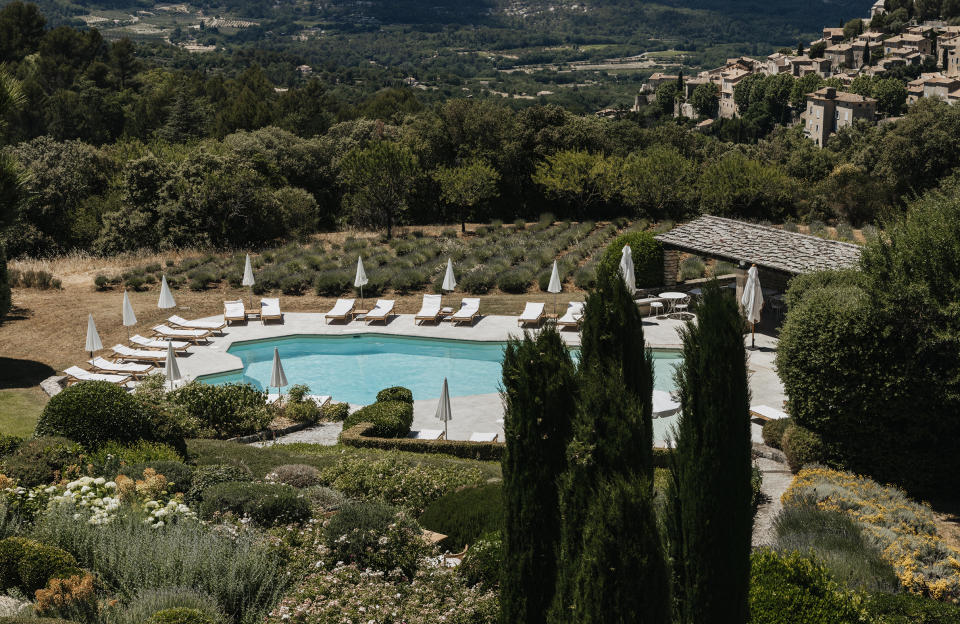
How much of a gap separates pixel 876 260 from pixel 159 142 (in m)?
43.5

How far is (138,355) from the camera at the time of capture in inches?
725

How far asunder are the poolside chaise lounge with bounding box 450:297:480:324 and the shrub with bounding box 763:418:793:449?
30.3ft

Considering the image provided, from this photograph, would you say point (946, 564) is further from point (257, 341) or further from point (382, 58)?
point (382, 58)

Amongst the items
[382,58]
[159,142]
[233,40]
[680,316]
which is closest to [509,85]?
[382,58]

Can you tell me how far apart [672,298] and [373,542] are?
46.4 feet

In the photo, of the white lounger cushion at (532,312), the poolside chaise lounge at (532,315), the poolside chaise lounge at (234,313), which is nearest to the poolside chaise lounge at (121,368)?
the poolside chaise lounge at (234,313)

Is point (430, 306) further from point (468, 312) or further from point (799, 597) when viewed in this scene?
point (799, 597)

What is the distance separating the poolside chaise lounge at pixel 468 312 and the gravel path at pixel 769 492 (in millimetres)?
9511

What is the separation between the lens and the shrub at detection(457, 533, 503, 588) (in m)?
7.57

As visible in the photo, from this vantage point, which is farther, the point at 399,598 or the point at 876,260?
the point at 876,260

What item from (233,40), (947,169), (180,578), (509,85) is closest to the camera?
(180,578)

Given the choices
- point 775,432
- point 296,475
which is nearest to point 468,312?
point 775,432

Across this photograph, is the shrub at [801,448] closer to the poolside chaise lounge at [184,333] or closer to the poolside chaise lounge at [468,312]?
the poolside chaise lounge at [468,312]

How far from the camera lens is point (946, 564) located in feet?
27.4
